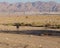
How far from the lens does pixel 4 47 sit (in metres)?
17.0

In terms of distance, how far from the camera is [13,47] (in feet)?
55.8

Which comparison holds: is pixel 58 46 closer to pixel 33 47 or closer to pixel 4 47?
pixel 33 47

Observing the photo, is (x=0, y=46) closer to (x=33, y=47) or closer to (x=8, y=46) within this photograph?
(x=8, y=46)

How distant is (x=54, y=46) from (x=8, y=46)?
3083 mm

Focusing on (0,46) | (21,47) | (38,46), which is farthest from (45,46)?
(0,46)

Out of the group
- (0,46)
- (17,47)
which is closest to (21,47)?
(17,47)

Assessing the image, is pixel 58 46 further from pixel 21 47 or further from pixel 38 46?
pixel 21 47

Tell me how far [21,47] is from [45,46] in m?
1.71

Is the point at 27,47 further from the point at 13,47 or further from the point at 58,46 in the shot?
the point at 58,46

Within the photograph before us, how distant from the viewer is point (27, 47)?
17.0m

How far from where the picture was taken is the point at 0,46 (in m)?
17.4

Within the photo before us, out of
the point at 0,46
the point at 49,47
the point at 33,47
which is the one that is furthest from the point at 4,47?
the point at 49,47

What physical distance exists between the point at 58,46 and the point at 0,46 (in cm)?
386

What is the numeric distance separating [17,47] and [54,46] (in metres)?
2.48
